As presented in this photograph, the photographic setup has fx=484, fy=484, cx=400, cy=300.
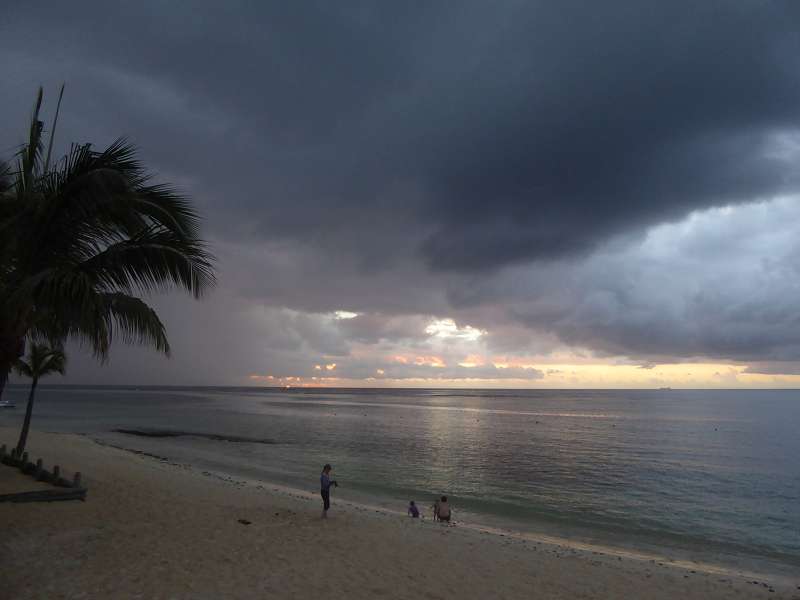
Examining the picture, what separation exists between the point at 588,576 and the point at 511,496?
16.0m

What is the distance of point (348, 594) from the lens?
1016cm

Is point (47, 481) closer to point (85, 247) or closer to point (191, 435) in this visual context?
point (85, 247)

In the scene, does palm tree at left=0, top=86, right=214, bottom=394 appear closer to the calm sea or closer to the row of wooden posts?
the row of wooden posts

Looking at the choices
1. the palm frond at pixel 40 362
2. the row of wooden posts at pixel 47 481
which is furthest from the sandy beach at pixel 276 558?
the palm frond at pixel 40 362

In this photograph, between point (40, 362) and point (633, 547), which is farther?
point (40, 362)

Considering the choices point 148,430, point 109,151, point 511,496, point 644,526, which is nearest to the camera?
point 109,151

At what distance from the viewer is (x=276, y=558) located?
11859 mm

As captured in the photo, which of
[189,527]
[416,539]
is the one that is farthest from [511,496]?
[189,527]

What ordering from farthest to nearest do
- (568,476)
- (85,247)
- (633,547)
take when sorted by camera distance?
(568,476), (633,547), (85,247)

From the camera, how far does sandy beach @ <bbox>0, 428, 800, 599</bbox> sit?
9484 mm

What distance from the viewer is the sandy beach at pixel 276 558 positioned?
9484 millimetres

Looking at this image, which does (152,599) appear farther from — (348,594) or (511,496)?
(511,496)

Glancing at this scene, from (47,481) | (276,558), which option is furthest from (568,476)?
(47,481)

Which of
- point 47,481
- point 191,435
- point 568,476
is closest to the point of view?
point 47,481
